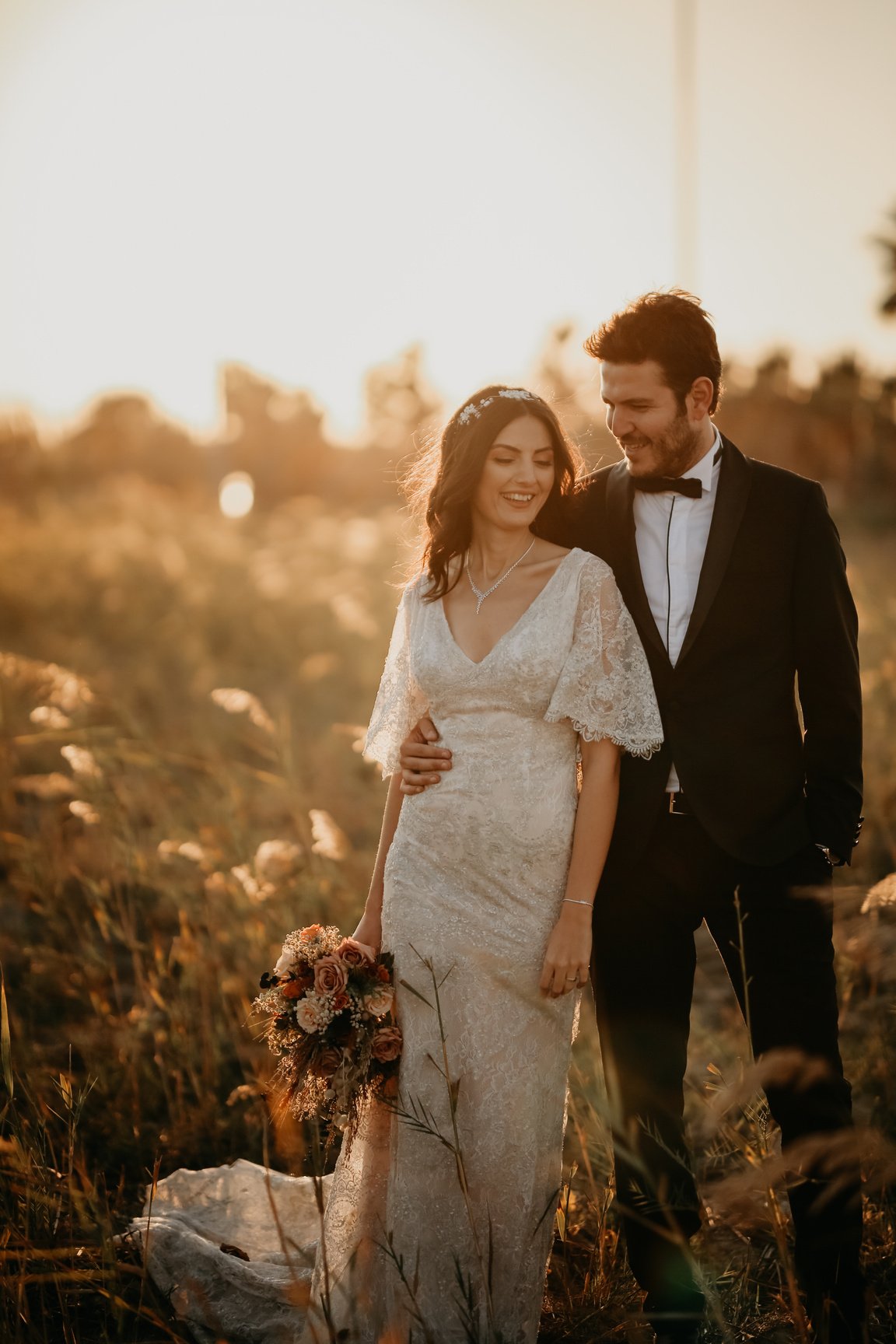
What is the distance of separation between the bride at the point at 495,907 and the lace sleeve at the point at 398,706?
0.38ft

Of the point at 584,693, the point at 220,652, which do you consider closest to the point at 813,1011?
the point at 584,693

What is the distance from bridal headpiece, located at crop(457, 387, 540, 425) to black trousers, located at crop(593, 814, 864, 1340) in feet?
4.28

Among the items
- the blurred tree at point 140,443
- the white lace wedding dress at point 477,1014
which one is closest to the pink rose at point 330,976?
the white lace wedding dress at point 477,1014

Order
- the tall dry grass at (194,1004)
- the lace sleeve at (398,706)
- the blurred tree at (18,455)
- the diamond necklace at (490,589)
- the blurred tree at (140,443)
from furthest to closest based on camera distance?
the blurred tree at (140,443)
the blurred tree at (18,455)
the lace sleeve at (398,706)
the diamond necklace at (490,589)
the tall dry grass at (194,1004)

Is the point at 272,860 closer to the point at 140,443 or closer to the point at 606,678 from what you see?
the point at 606,678

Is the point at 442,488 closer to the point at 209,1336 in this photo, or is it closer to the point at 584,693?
the point at 584,693

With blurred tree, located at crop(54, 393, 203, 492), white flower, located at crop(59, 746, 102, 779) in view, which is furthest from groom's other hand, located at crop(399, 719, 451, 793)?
blurred tree, located at crop(54, 393, 203, 492)

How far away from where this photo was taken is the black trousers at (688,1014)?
8.87 feet

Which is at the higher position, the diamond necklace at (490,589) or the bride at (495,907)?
the diamond necklace at (490,589)

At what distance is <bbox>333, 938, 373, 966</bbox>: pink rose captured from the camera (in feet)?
9.58

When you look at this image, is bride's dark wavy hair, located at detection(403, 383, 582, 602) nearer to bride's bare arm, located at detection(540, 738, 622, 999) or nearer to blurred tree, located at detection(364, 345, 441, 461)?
bride's bare arm, located at detection(540, 738, 622, 999)

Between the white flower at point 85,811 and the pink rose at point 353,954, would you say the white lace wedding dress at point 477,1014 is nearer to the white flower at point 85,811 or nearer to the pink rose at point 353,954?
the pink rose at point 353,954

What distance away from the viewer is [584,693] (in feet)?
9.45

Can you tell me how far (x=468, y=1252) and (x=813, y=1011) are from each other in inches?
44.7
